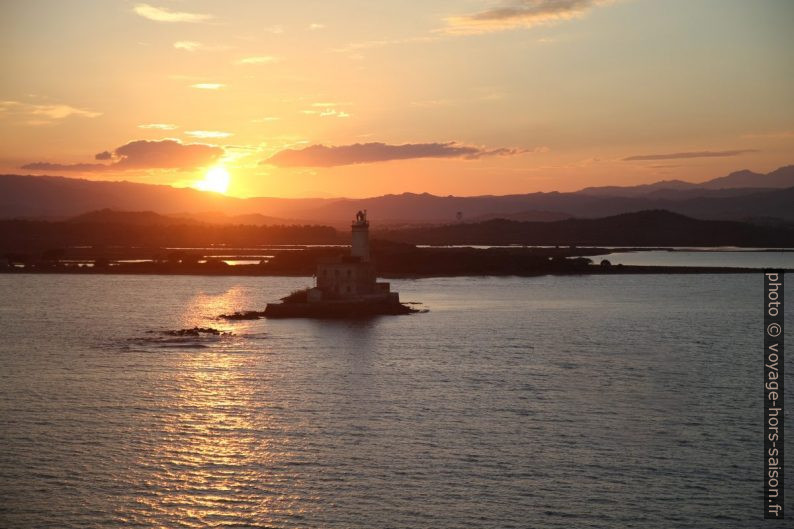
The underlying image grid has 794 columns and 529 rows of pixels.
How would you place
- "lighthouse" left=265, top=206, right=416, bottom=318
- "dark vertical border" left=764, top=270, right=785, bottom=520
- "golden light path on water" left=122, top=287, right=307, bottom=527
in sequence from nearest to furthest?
"golden light path on water" left=122, top=287, right=307, bottom=527, "dark vertical border" left=764, top=270, right=785, bottom=520, "lighthouse" left=265, top=206, right=416, bottom=318

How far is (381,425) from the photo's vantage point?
31.6 meters

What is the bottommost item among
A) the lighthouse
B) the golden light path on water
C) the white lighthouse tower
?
the golden light path on water

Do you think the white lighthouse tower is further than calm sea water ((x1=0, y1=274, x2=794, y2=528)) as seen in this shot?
Yes

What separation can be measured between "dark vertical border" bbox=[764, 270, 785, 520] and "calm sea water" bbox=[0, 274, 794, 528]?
1.29ft

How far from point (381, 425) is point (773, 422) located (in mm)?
14043

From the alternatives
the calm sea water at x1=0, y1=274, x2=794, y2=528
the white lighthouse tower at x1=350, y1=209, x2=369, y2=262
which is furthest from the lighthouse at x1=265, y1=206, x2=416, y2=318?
the calm sea water at x1=0, y1=274, x2=794, y2=528

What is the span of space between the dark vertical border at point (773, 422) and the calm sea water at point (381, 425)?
0.39 m

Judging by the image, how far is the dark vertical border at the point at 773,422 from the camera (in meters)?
23.9

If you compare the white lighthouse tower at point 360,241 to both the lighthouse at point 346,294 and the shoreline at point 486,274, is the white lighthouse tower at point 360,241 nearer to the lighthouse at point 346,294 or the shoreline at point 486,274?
the lighthouse at point 346,294

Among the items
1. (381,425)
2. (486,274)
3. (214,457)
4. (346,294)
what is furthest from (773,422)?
(486,274)

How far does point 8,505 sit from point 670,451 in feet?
63.5

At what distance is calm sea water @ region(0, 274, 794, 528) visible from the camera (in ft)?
76.2

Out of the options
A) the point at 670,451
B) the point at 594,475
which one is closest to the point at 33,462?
the point at 594,475

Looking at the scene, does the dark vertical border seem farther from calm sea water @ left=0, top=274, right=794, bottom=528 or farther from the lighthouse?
the lighthouse
